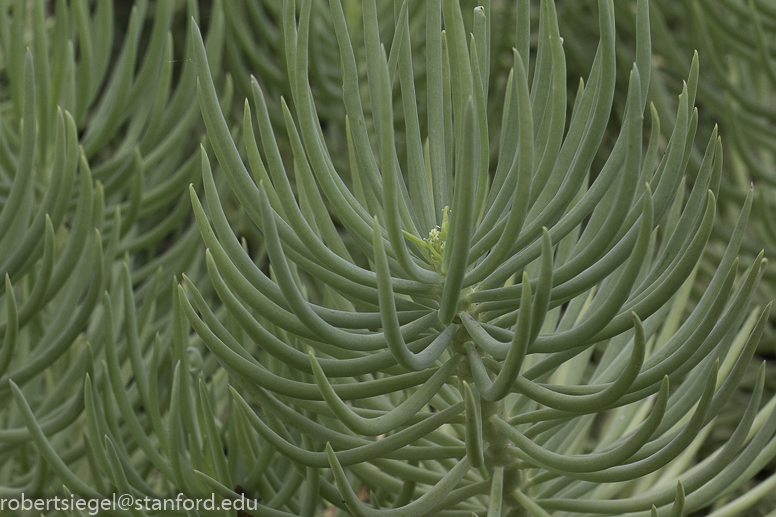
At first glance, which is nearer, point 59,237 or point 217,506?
point 217,506

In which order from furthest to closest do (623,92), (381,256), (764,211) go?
(623,92)
(764,211)
(381,256)

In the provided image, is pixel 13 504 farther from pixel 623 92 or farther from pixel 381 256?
pixel 623 92

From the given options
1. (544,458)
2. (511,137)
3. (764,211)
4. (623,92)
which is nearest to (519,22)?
(511,137)

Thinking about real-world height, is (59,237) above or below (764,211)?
below

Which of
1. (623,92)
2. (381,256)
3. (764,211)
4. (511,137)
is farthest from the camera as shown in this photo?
(623,92)

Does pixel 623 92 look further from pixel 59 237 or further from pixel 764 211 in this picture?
pixel 59 237

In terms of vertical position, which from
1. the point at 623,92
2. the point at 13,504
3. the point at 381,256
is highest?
the point at 623,92

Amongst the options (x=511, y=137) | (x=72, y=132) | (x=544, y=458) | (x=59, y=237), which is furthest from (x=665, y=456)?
(x=59, y=237)
